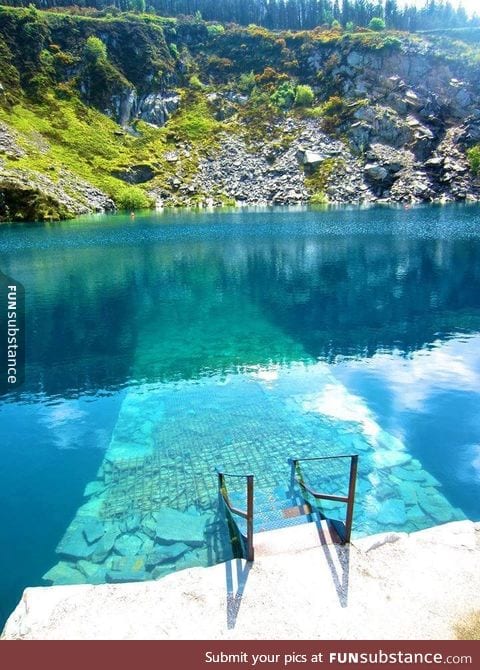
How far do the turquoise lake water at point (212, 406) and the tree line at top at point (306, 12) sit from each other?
17498cm

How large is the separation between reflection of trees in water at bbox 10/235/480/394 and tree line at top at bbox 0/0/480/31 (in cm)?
16406

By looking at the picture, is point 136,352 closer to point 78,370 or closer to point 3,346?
point 78,370

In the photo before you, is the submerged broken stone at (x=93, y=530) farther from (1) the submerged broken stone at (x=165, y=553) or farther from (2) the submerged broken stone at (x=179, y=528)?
(1) the submerged broken stone at (x=165, y=553)

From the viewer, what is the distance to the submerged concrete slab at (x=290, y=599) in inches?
274

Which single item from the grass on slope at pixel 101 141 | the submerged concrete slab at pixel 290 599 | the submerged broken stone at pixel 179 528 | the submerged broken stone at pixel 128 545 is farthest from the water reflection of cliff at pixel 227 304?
the grass on slope at pixel 101 141

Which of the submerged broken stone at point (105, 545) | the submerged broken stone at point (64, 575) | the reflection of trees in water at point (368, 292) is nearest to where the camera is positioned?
the submerged broken stone at point (64, 575)

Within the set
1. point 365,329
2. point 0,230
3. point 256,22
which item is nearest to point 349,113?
point 256,22

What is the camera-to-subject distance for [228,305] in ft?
104

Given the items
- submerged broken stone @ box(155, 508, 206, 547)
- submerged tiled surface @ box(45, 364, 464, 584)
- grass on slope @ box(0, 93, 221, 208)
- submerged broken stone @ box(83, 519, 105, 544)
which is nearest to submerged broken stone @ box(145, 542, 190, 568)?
submerged tiled surface @ box(45, 364, 464, 584)

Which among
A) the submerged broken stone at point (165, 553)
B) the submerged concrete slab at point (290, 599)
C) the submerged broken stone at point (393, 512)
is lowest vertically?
the submerged broken stone at point (165, 553)

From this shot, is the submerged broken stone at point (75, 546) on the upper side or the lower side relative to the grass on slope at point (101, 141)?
lower

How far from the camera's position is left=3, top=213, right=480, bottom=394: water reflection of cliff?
2245 cm

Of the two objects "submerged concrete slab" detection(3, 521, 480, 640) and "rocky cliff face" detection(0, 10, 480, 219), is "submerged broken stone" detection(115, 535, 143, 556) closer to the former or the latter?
"submerged concrete slab" detection(3, 521, 480, 640)

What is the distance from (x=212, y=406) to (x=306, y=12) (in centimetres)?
20347
